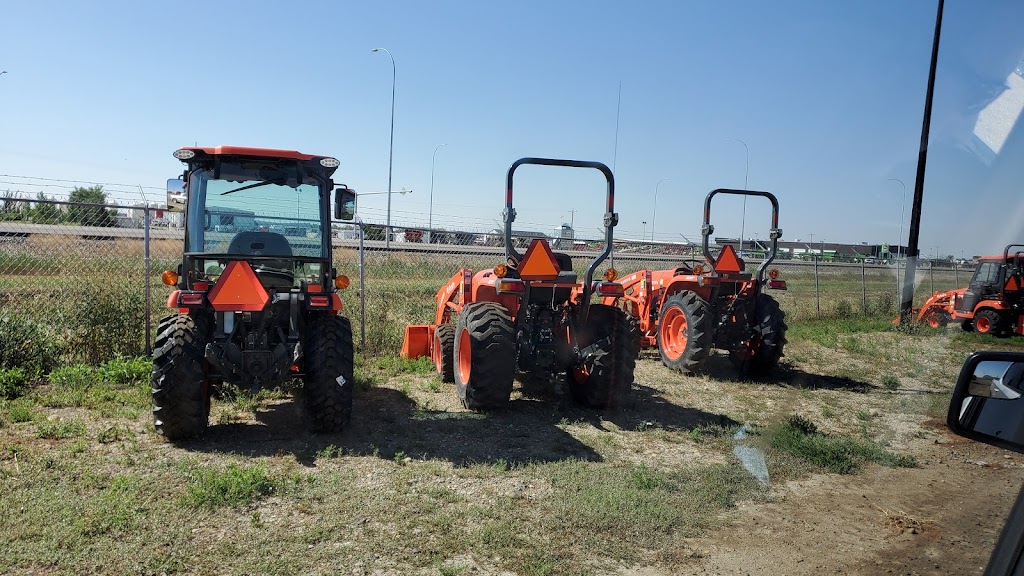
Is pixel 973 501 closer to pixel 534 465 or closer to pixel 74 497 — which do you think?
pixel 534 465

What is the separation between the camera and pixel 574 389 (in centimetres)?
748

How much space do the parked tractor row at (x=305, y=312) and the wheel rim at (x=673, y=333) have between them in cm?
260

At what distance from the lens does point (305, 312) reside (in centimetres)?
605

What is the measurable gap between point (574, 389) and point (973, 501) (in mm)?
3737

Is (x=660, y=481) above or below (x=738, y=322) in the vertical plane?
below

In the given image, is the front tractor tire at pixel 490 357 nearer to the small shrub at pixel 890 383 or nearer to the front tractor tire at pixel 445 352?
the front tractor tire at pixel 445 352

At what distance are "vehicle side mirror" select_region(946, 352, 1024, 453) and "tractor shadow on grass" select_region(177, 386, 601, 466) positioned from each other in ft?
13.1

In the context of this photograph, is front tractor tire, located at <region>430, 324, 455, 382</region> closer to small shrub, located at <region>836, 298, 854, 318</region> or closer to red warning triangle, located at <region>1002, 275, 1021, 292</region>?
small shrub, located at <region>836, 298, 854, 318</region>

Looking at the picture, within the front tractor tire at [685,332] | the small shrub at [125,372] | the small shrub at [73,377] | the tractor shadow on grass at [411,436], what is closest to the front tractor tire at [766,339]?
the front tractor tire at [685,332]

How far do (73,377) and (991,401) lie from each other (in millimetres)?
7777

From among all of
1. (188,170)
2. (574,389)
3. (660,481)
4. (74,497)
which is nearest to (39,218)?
(188,170)

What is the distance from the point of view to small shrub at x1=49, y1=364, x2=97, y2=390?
698 cm

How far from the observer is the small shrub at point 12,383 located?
668cm

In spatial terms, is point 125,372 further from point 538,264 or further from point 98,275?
point 538,264
